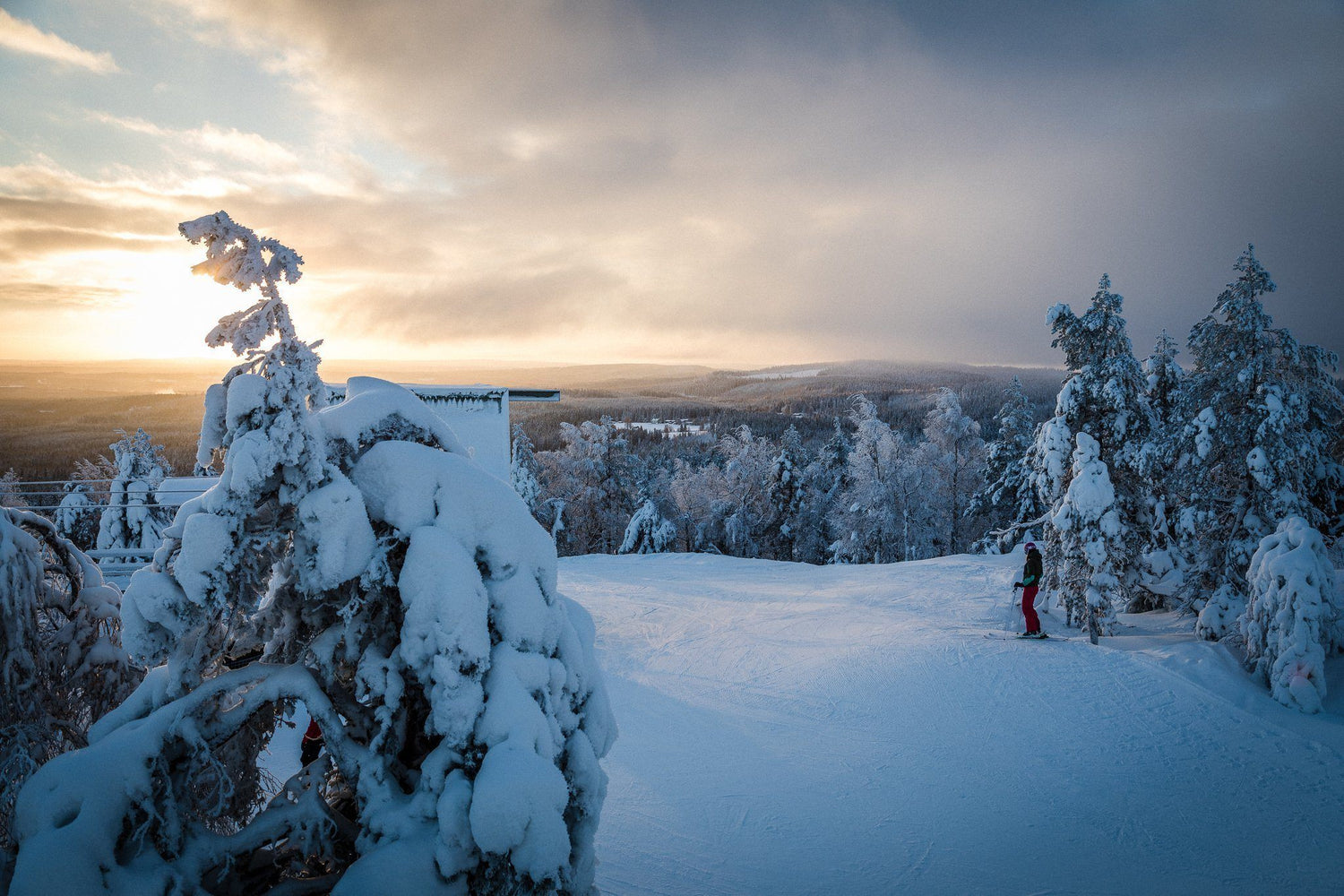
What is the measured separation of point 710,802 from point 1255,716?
7.70 metres

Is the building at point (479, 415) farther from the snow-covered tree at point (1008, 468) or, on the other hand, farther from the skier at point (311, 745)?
the snow-covered tree at point (1008, 468)


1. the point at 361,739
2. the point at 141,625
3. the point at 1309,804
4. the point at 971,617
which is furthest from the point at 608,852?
the point at 971,617

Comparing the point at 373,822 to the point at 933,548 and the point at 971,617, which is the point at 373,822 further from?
the point at 933,548

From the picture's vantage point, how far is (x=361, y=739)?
353 centimetres

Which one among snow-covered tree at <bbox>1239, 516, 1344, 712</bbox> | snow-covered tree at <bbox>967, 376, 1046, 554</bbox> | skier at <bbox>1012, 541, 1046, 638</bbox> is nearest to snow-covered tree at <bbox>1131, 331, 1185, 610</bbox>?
snow-covered tree at <bbox>1239, 516, 1344, 712</bbox>

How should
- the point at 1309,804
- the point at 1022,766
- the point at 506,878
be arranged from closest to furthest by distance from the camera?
the point at 506,878, the point at 1309,804, the point at 1022,766

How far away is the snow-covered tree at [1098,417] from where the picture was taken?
12.2 m

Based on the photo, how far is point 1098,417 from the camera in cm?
1256

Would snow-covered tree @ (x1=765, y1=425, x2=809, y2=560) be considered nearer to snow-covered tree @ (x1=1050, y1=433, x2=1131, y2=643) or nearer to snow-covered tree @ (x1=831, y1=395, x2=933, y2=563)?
snow-covered tree @ (x1=831, y1=395, x2=933, y2=563)

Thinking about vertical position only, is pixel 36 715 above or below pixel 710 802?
above

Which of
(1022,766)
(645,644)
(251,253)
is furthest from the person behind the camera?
(645,644)

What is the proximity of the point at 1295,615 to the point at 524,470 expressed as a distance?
32.4 m

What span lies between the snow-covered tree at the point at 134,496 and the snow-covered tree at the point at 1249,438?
20392 mm

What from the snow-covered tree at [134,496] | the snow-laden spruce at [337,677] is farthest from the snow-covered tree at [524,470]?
the snow-laden spruce at [337,677]
